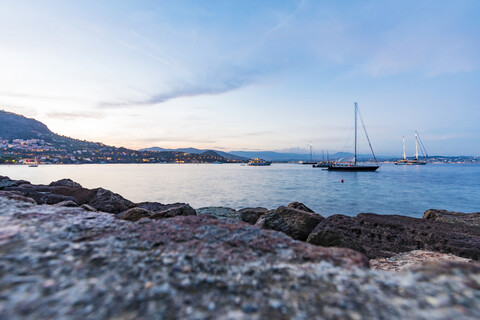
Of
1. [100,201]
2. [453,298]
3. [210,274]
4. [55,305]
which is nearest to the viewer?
[55,305]

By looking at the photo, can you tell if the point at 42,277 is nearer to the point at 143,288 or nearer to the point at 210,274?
the point at 143,288

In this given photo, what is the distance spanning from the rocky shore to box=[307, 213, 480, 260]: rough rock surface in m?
3.67

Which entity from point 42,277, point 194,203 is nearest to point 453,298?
point 42,277

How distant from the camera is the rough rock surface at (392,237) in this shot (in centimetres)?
632

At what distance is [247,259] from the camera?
2869mm

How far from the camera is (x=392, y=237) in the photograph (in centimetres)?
767

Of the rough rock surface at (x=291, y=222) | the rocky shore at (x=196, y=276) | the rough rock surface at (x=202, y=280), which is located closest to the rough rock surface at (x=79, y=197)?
the rough rock surface at (x=291, y=222)

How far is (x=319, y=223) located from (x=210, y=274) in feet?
20.1

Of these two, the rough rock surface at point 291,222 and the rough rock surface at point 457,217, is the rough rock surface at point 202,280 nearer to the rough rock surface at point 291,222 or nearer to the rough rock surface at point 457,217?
the rough rock surface at point 291,222

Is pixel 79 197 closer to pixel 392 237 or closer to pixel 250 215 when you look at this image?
pixel 250 215

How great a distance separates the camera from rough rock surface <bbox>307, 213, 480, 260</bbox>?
20.7ft

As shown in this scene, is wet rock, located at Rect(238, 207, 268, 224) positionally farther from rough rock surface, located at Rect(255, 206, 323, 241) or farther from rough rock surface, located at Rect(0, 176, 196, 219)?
rough rock surface, located at Rect(0, 176, 196, 219)

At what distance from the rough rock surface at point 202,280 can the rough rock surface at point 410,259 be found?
3.41 meters

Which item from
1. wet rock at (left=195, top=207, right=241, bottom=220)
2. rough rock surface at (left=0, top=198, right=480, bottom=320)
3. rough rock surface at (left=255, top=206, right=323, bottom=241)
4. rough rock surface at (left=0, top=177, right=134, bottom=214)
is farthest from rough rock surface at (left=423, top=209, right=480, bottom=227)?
rough rock surface at (left=0, top=177, right=134, bottom=214)
